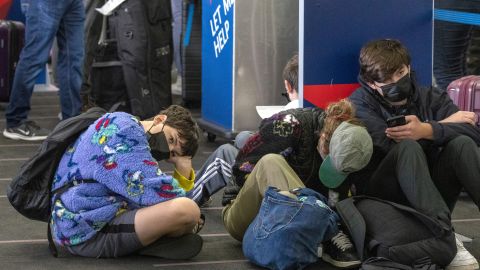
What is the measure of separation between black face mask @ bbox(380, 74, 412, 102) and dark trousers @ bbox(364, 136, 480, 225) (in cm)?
27

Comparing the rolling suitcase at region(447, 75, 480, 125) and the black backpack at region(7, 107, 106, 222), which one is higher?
the rolling suitcase at region(447, 75, 480, 125)

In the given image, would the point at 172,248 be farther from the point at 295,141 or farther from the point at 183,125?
the point at 295,141

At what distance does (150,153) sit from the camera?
11.9ft

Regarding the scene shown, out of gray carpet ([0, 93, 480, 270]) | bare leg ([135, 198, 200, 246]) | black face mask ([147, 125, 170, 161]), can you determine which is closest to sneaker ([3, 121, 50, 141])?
gray carpet ([0, 93, 480, 270])

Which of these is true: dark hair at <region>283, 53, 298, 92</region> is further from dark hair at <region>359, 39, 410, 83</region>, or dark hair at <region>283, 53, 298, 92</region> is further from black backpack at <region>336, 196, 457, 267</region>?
black backpack at <region>336, 196, 457, 267</region>

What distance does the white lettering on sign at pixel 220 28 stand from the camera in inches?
227

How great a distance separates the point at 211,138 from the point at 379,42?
2443 mm

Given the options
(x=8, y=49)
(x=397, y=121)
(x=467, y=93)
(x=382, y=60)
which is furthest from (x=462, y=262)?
(x=8, y=49)

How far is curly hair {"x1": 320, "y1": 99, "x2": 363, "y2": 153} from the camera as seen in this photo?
145 inches

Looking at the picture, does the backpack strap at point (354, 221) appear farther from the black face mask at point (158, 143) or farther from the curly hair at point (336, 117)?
the black face mask at point (158, 143)

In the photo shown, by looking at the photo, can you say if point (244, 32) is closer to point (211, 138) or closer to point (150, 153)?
point (211, 138)

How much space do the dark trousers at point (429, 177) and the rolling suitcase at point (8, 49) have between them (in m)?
4.39

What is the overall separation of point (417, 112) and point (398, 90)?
0.17 meters

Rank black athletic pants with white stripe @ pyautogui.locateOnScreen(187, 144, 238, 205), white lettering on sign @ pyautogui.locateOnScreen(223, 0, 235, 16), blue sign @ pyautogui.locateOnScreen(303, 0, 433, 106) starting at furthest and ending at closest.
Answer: white lettering on sign @ pyautogui.locateOnScreen(223, 0, 235, 16) → black athletic pants with white stripe @ pyautogui.locateOnScreen(187, 144, 238, 205) → blue sign @ pyautogui.locateOnScreen(303, 0, 433, 106)
